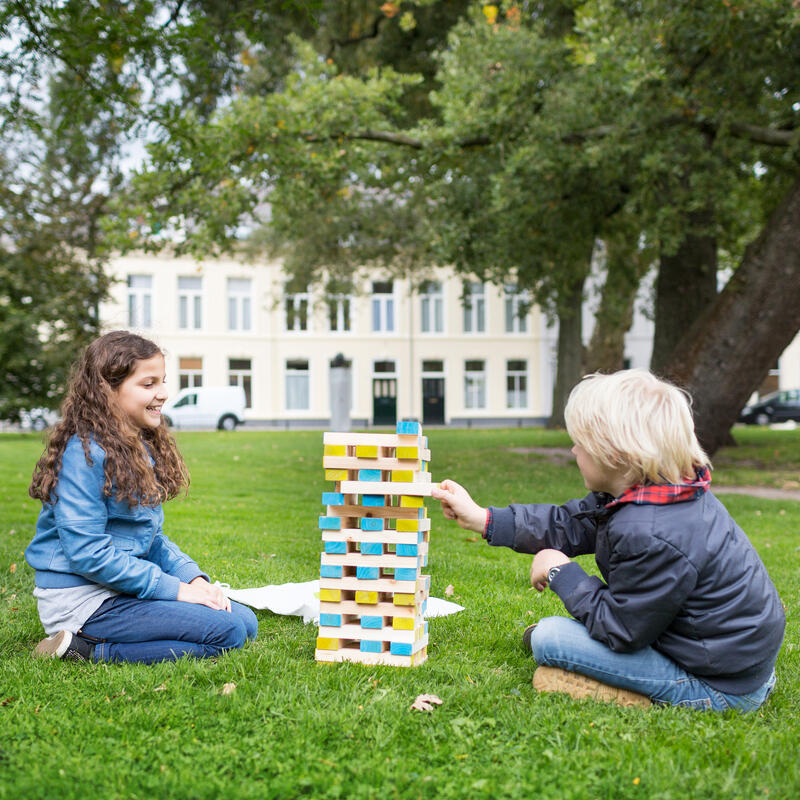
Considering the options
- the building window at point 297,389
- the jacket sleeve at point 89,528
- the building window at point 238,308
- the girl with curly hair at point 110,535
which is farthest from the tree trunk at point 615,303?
the building window at point 238,308

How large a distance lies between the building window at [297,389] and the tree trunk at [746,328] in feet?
98.7

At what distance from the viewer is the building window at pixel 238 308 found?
4159cm

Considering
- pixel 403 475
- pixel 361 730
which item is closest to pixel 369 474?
pixel 403 475

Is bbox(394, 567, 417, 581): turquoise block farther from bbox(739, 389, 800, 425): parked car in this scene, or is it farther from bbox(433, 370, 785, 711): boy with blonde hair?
bbox(739, 389, 800, 425): parked car

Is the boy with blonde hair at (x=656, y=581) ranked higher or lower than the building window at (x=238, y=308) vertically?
lower

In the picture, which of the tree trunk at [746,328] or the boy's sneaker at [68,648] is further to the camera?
the tree trunk at [746,328]

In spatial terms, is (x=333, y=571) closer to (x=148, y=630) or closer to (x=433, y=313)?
(x=148, y=630)

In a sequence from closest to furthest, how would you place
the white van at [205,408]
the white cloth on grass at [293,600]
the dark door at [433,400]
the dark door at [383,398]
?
the white cloth on grass at [293,600], the white van at [205,408], the dark door at [433,400], the dark door at [383,398]

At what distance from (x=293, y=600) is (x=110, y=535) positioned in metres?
1.32

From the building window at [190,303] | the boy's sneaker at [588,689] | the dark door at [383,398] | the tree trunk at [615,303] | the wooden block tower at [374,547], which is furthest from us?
the dark door at [383,398]

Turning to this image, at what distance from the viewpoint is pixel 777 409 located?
38031mm

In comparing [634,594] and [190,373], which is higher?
[190,373]

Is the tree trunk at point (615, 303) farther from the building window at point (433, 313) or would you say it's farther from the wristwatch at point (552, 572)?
the building window at point (433, 313)

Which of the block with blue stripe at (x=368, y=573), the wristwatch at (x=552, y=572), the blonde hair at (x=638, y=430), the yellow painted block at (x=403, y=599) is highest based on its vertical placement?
the blonde hair at (x=638, y=430)
